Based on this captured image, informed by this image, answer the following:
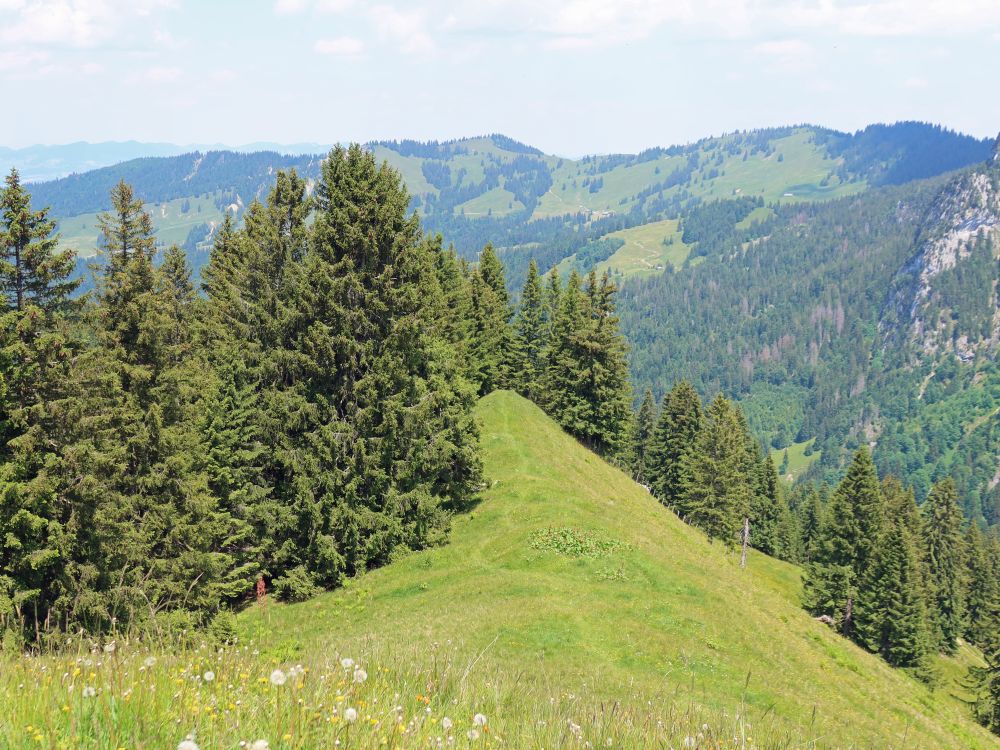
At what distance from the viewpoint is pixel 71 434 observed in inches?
888

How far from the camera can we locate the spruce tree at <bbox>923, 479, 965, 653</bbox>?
82750 mm

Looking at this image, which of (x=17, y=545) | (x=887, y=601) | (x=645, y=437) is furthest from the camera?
(x=645, y=437)

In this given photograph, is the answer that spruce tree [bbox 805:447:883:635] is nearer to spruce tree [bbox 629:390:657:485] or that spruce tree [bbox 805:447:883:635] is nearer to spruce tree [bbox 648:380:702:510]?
spruce tree [bbox 648:380:702:510]

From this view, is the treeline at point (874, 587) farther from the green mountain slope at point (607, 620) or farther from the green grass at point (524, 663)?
the green mountain slope at point (607, 620)

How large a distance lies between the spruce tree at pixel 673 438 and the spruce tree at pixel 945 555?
29.4 m

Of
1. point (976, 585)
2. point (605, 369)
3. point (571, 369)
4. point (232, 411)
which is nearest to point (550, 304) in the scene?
point (571, 369)

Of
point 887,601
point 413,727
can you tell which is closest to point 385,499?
point 413,727

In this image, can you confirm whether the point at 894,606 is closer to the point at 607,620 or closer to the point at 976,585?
the point at 976,585

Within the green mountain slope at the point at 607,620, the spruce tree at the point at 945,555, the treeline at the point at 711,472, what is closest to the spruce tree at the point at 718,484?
the treeline at the point at 711,472

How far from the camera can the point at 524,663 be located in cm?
1565

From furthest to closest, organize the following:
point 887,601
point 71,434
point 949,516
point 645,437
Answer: point 645,437, point 949,516, point 887,601, point 71,434

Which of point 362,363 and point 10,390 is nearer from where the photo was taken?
point 10,390

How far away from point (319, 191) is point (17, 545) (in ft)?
66.2

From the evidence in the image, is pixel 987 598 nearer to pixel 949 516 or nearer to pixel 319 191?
pixel 949 516
